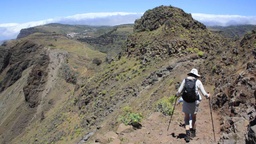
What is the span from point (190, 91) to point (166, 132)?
283 cm

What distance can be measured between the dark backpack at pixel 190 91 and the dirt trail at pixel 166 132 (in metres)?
1.56

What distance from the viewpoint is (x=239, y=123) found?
385 inches

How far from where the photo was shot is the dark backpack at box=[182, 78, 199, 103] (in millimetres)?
9523

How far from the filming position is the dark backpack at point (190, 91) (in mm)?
9523

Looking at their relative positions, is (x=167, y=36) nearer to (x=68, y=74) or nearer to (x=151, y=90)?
(x=151, y=90)

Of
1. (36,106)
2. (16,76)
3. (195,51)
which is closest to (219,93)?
(195,51)

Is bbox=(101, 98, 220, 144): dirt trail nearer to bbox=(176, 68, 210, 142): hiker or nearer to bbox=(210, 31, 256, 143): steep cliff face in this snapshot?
bbox=(210, 31, 256, 143): steep cliff face

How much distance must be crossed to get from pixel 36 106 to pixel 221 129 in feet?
151

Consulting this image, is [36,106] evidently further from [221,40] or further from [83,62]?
[221,40]

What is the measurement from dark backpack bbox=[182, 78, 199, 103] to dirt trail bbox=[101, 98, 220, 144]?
5.13 feet

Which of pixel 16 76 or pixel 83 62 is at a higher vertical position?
pixel 83 62

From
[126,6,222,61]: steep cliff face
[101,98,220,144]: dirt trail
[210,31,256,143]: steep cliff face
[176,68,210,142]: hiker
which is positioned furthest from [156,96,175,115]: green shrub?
[126,6,222,61]: steep cliff face

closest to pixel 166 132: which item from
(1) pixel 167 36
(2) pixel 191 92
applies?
(2) pixel 191 92

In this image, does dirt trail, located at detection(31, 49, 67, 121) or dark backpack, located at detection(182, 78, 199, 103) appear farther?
dirt trail, located at detection(31, 49, 67, 121)
